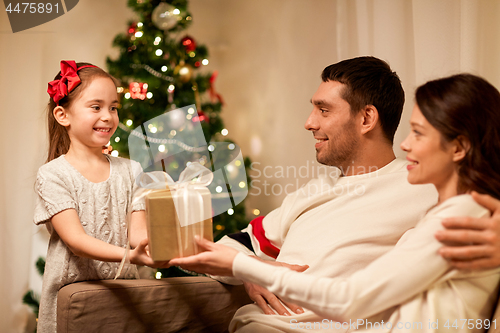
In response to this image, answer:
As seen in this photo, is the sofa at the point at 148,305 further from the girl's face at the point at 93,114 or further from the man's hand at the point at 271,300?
the girl's face at the point at 93,114

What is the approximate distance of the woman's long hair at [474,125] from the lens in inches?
34.5

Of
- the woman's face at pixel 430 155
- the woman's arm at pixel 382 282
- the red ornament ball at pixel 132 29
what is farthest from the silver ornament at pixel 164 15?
the woman's arm at pixel 382 282

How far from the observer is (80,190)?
4.19 feet

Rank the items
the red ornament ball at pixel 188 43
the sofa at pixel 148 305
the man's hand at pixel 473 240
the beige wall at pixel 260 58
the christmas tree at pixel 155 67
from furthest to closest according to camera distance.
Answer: the red ornament ball at pixel 188 43 → the christmas tree at pixel 155 67 → the beige wall at pixel 260 58 → the sofa at pixel 148 305 → the man's hand at pixel 473 240

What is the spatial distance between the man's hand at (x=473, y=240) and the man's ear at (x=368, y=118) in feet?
2.11

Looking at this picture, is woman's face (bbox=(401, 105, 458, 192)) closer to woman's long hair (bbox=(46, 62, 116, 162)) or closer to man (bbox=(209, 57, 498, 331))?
man (bbox=(209, 57, 498, 331))

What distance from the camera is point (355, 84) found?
4.83 feet

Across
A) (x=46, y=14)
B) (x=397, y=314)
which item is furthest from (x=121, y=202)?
(x=46, y=14)

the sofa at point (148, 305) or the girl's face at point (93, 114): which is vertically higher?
the girl's face at point (93, 114)

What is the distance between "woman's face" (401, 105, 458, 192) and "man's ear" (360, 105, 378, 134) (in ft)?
1.64

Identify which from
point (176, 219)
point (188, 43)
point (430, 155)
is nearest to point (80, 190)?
point (176, 219)

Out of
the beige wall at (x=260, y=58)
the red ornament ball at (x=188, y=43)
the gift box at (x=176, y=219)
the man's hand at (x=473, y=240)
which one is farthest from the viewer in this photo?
the red ornament ball at (x=188, y=43)

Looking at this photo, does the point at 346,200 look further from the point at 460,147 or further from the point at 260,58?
the point at 260,58

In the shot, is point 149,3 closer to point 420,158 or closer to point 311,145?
point 311,145
